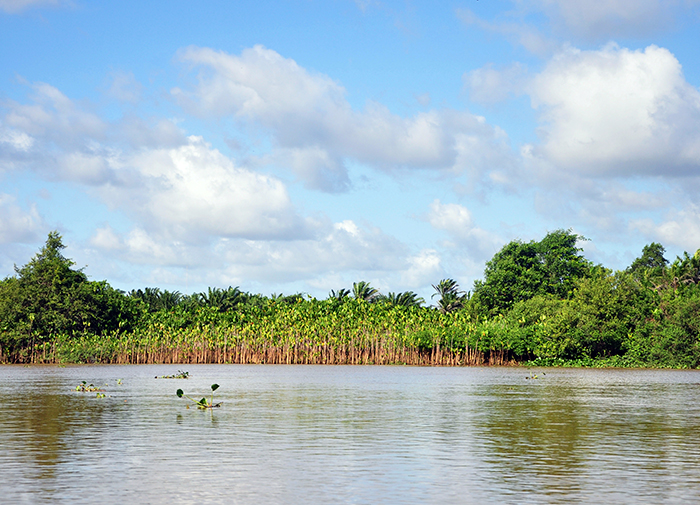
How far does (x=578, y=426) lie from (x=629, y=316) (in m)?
65.6

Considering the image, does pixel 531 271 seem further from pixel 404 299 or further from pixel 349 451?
pixel 349 451

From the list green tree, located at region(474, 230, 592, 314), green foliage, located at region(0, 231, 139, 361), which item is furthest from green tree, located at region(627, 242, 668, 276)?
green foliage, located at region(0, 231, 139, 361)

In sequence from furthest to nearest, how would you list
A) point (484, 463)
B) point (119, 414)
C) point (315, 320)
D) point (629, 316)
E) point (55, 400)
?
point (315, 320), point (629, 316), point (55, 400), point (119, 414), point (484, 463)

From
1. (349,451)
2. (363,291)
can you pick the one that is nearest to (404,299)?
(363,291)

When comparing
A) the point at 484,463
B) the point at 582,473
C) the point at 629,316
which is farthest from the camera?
the point at 629,316

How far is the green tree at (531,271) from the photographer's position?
108 m

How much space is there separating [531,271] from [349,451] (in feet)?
304

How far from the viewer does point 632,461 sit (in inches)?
696

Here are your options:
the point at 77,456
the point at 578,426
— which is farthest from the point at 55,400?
the point at 578,426

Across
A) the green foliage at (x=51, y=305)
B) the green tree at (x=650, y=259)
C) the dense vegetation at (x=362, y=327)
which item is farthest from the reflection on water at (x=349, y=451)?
the green tree at (x=650, y=259)

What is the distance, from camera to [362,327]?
306 feet

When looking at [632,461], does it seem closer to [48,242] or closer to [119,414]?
[119,414]

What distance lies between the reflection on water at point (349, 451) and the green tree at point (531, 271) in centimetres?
7216

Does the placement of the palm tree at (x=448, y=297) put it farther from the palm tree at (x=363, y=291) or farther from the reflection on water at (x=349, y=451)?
the reflection on water at (x=349, y=451)
